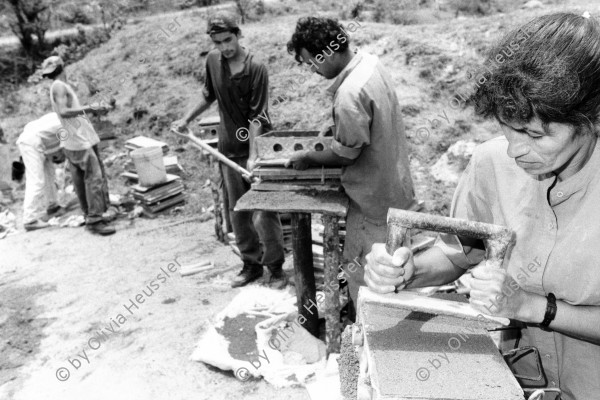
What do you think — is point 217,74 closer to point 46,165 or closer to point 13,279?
point 13,279

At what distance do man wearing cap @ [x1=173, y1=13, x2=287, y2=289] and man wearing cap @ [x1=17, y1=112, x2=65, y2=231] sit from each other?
3.45 m

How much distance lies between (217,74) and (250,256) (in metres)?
1.97

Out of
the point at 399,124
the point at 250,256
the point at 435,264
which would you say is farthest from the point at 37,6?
the point at 435,264

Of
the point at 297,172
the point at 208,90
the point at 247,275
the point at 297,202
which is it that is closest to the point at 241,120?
the point at 208,90

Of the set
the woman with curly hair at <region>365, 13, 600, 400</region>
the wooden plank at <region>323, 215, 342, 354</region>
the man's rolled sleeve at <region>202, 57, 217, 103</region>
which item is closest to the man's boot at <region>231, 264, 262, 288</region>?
the wooden plank at <region>323, 215, 342, 354</region>

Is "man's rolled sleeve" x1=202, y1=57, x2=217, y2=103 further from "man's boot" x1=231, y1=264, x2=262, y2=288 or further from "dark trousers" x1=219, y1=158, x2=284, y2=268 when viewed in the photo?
"man's boot" x1=231, y1=264, x2=262, y2=288

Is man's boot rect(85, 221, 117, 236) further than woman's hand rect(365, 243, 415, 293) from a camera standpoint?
Yes

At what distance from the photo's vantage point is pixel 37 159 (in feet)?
24.8

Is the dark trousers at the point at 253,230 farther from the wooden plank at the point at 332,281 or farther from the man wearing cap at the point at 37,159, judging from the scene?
the man wearing cap at the point at 37,159

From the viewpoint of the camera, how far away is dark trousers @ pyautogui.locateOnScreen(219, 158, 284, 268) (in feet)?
16.2

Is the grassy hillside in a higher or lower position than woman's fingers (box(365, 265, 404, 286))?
lower

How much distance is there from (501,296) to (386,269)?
0.37 m

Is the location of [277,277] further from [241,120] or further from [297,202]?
[297,202]

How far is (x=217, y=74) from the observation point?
16.2ft
